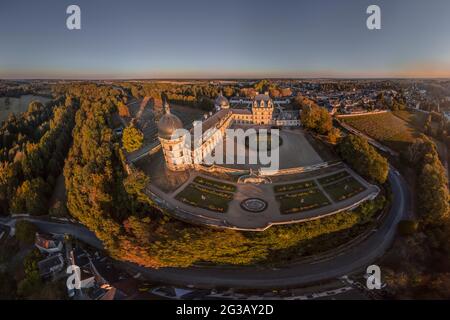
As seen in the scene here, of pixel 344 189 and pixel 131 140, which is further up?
pixel 131 140

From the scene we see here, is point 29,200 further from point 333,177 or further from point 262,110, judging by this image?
point 262,110

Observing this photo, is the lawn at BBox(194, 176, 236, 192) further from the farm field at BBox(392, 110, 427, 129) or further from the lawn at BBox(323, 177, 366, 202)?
the farm field at BBox(392, 110, 427, 129)

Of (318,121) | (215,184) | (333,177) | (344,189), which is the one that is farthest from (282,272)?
(318,121)

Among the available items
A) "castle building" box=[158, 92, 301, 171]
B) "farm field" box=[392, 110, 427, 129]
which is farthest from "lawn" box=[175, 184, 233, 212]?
"farm field" box=[392, 110, 427, 129]

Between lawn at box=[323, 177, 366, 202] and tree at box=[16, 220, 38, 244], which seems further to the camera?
lawn at box=[323, 177, 366, 202]

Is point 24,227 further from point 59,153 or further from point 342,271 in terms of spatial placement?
Answer: point 342,271
